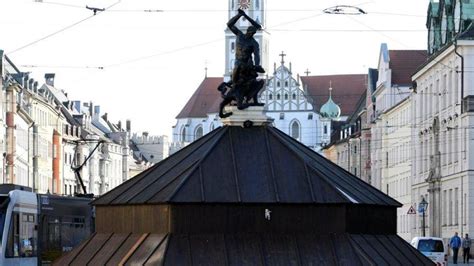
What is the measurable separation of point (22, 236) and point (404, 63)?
254 ft

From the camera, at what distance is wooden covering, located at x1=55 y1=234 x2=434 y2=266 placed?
2206 cm

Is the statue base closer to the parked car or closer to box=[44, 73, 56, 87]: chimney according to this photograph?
the parked car

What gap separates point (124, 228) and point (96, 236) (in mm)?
1162

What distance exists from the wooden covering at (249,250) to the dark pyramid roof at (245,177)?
0.56m

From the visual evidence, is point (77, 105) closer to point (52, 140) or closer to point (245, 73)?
point (52, 140)

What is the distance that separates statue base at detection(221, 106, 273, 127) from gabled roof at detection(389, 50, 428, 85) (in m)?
88.0

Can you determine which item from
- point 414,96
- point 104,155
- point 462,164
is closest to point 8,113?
point 414,96

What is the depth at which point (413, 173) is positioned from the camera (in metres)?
94.6

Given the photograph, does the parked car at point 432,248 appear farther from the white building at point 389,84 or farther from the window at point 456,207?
the white building at point 389,84

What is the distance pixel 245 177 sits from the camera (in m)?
23.2

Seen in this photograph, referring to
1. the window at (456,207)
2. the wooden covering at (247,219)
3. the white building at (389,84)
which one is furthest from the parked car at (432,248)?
the white building at (389,84)

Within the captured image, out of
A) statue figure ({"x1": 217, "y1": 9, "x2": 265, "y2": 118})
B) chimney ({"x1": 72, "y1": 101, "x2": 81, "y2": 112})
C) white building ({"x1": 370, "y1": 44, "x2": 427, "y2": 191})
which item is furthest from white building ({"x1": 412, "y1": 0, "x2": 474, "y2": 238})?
chimney ({"x1": 72, "y1": 101, "x2": 81, "y2": 112})

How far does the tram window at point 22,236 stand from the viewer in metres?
37.5

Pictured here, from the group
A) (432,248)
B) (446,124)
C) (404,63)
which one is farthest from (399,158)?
(432,248)
